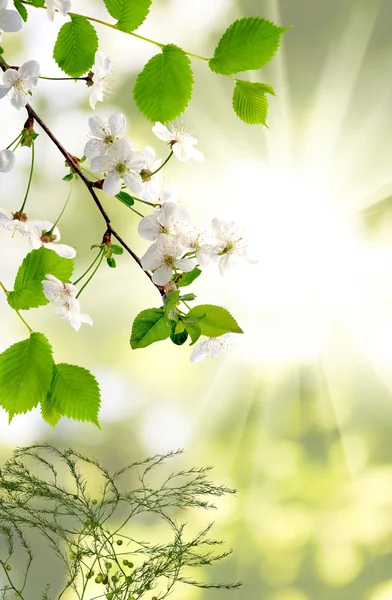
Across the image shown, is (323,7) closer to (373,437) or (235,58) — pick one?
(373,437)

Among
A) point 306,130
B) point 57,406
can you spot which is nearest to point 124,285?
point 306,130

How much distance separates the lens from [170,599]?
154 centimetres

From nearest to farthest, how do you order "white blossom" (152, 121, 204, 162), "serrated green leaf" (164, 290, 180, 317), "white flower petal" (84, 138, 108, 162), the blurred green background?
"serrated green leaf" (164, 290, 180, 317)
"white flower petal" (84, 138, 108, 162)
"white blossom" (152, 121, 204, 162)
the blurred green background

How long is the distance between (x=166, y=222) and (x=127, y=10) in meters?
0.15

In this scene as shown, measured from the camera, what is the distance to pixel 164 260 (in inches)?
17.3

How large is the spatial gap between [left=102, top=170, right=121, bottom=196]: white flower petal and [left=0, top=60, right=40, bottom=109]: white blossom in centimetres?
8

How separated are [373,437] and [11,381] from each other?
1.30 metres

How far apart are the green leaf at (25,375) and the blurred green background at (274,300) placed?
41.9 inches

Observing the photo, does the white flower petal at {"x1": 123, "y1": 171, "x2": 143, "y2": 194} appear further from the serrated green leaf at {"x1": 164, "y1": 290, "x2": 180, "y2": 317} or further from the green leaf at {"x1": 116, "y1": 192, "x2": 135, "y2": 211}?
the serrated green leaf at {"x1": 164, "y1": 290, "x2": 180, "y2": 317}

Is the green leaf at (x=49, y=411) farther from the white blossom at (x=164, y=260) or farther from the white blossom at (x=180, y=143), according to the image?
the white blossom at (x=180, y=143)

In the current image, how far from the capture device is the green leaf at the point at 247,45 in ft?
1.30

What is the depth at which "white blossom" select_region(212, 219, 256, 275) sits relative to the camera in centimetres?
52

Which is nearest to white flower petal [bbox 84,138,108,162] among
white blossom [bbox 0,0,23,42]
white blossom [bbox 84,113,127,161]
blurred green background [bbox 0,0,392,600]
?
white blossom [bbox 84,113,127,161]

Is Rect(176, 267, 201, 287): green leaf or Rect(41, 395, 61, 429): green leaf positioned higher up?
Rect(176, 267, 201, 287): green leaf
